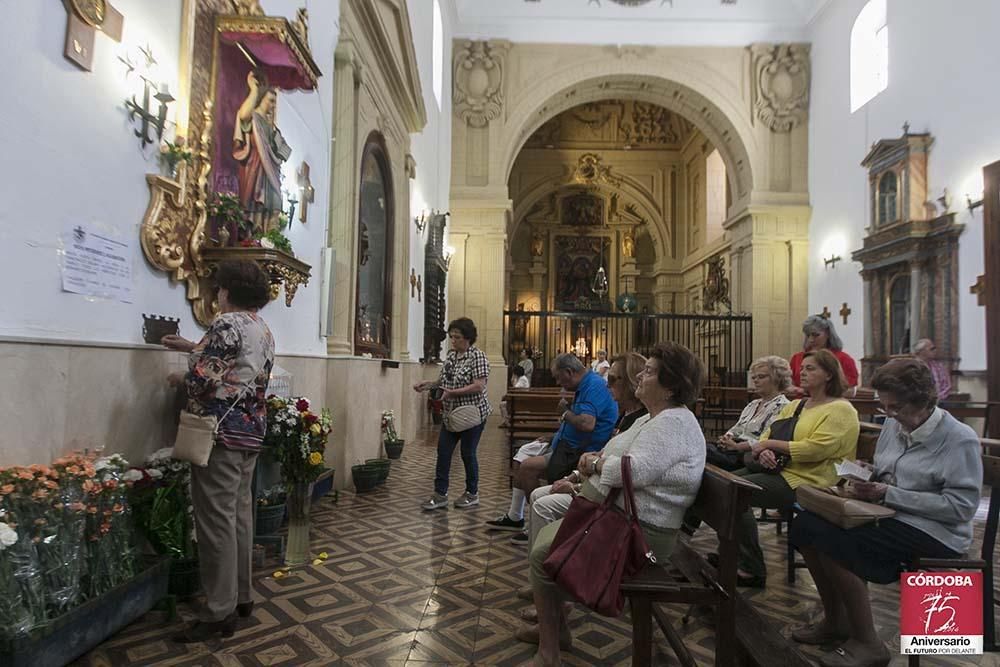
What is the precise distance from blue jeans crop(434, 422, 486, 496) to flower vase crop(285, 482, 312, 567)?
152 cm

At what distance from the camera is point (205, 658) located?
250 centimetres

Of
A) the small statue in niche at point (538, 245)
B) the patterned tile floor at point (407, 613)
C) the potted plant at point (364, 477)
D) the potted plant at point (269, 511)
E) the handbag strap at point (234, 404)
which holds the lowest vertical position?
the patterned tile floor at point (407, 613)

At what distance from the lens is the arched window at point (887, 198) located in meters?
10.3

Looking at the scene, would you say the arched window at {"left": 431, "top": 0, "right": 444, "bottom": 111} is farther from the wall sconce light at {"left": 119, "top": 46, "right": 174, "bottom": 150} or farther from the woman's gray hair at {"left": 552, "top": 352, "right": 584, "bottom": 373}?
the wall sconce light at {"left": 119, "top": 46, "right": 174, "bottom": 150}

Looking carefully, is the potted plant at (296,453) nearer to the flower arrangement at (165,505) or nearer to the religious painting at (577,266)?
the flower arrangement at (165,505)

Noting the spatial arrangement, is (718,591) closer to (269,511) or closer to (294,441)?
(294,441)

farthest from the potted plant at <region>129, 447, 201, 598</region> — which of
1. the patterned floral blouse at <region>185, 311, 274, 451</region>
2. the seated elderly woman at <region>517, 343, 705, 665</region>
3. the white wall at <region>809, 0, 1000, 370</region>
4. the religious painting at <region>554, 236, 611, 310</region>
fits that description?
the religious painting at <region>554, 236, 611, 310</region>

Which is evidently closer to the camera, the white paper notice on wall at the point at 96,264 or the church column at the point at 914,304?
the white paper notice on wall at the point at 96,264

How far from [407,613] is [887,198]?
35.6 feet

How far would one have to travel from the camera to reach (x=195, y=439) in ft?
8.27

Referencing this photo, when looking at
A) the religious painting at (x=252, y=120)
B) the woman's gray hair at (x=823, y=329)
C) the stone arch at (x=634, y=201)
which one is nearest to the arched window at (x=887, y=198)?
the woman's gray hair at (x=823, y=329)

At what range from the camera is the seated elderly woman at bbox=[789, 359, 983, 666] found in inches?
94.1

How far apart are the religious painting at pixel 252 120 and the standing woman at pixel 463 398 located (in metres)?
1.76

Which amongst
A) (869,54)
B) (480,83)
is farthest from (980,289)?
(480,83)
